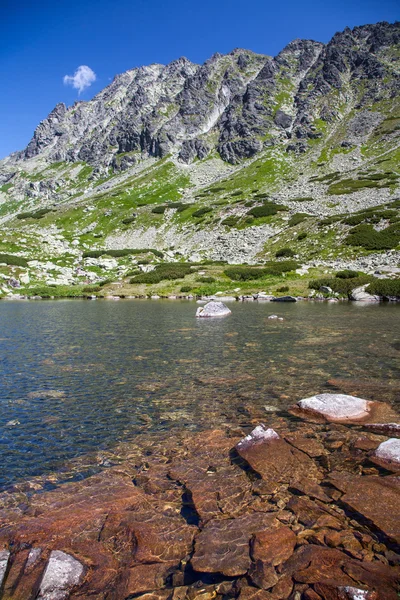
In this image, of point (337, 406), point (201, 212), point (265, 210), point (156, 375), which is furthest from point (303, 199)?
point (337, 406)

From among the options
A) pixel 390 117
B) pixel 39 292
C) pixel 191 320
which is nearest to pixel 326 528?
pixel 191 320

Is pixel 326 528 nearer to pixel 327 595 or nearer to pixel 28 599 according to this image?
pixel 327 595

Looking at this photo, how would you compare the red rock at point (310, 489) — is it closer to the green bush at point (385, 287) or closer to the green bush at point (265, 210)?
the green bush at point (385, 287)

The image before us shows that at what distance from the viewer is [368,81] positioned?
16512cm

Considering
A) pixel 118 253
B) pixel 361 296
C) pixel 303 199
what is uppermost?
pixel 303 199

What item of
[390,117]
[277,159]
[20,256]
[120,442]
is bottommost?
[120,442]

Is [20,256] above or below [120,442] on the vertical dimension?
above

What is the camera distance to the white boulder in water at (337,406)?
1071 centimetres

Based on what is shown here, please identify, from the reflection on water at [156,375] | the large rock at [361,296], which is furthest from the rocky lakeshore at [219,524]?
the large rock at [361,296]

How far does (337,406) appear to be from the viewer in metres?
11.0

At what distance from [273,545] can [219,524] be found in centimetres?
106

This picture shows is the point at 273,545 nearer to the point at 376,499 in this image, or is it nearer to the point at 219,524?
the point at 219,524

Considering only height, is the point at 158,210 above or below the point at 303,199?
above

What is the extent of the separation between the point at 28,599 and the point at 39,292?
63.2 meters
